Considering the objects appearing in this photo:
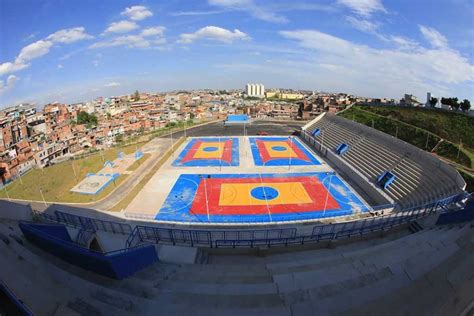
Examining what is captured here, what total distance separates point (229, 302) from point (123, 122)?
7020 centimetres

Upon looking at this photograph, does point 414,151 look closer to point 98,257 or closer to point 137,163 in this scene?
point 98,257

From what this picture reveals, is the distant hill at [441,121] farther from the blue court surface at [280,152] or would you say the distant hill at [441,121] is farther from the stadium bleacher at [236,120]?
the stadium bleacher at [236,120]

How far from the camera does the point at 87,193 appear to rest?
24.4 m

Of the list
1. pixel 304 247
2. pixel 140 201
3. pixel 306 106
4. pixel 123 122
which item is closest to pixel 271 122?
pixel 306 106

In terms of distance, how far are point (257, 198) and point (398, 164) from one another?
14.4m

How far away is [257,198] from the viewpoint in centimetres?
2219

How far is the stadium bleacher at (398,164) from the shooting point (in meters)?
18.8

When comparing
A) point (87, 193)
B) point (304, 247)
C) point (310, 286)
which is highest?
point (310, 286)

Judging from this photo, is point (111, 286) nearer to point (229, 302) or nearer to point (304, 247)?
point (229, 302)

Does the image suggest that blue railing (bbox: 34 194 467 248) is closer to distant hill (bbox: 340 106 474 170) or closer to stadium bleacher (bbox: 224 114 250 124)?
distant hill (bbox: 340 106 474 170)

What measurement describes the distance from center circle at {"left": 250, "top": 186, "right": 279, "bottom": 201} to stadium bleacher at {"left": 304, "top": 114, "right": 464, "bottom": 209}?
9.68 m

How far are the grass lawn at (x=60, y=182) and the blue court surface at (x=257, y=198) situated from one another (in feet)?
27.9

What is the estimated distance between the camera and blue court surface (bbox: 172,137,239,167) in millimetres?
31525

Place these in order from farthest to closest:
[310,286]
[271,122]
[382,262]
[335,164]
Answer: [271,122]
[335,164]
[382,262]
[310,286]
